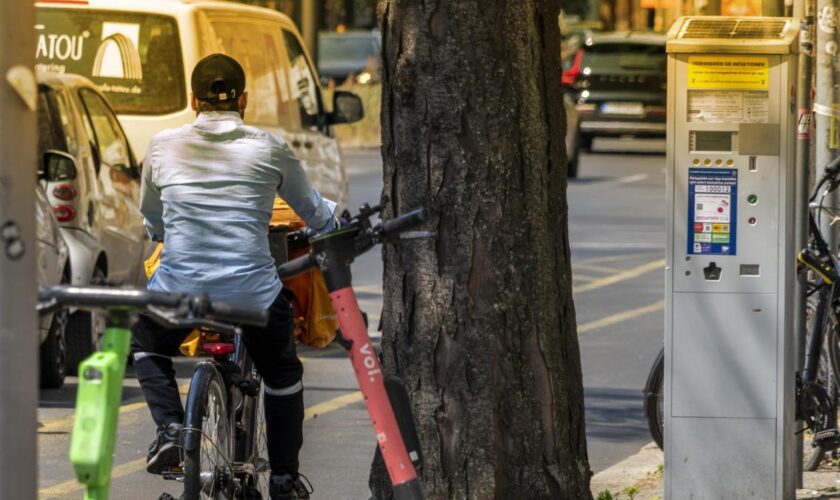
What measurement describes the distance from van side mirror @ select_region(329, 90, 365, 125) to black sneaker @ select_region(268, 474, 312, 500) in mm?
7852

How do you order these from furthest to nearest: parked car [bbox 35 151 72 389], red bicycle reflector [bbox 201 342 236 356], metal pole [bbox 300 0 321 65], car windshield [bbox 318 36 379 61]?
car windshield [bbox 318 36 379 61] < metal pole [bbox 300 0 321 65] < parked car [bbox 35 151 72 389] < red bicycle reflector [bbox 201 342 236 356]

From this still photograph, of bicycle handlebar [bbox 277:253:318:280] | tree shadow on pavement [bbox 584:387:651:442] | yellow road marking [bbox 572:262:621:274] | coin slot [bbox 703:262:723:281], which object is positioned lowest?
tree shadow on pavement [bbox 584:387:651:442]

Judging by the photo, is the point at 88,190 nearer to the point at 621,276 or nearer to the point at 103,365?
the point at 621,276

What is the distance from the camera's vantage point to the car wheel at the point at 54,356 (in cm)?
917

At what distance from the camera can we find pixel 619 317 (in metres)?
12.5

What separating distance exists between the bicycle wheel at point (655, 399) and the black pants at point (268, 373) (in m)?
Answer: 2.20

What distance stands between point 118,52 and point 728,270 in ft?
22.1

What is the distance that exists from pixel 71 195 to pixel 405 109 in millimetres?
5109

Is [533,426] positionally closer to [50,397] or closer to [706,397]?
[706,397]

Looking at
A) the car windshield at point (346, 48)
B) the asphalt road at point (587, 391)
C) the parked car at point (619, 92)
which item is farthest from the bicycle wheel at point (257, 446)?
the car windshield at point (346, 48)

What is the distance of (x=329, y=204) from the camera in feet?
18.0

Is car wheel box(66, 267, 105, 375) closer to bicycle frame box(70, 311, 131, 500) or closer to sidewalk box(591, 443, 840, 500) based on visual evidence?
sidewalk box(591, 443, 840, 500)

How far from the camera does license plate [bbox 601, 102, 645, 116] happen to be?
2902 centimetres

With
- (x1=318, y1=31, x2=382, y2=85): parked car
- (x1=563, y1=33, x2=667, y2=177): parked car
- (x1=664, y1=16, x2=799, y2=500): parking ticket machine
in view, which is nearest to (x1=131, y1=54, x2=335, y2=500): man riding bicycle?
(x1=664, y1=16, x2=799, y2=500): parking ticket machine
